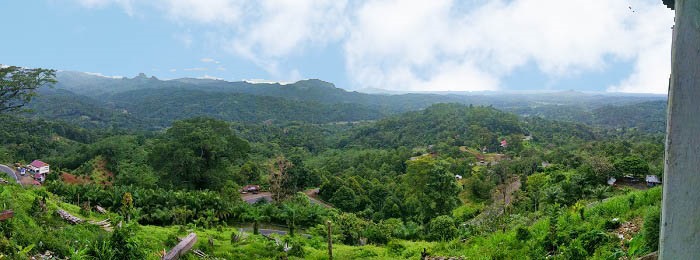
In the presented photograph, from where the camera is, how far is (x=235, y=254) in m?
11.3

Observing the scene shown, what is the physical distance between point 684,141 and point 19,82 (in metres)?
29.0

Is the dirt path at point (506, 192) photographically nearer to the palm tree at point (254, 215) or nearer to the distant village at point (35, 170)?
the palm tree at point (254, 215)

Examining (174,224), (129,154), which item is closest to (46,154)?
(129,154)

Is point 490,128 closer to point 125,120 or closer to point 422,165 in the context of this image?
point 422,165

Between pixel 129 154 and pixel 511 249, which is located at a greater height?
pixel 511 249

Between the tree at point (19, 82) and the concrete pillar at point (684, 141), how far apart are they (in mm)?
27469

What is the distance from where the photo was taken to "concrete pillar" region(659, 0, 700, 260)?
2.07 m

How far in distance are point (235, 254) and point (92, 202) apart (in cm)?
856

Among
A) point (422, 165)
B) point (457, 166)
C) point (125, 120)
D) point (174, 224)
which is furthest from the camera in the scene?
point (125, 120)

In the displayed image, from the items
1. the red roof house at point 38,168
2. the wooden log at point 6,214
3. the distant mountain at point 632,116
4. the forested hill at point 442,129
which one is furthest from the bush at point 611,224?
the distant mountain at point 632,116

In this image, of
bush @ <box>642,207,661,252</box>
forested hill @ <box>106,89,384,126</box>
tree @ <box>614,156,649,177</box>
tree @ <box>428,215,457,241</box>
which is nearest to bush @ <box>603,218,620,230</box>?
bush @ <box>642,207,661,252</box>

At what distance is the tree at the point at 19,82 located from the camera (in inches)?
905

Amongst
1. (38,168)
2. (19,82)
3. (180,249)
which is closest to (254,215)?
(180,249)

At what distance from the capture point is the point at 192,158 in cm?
2527
